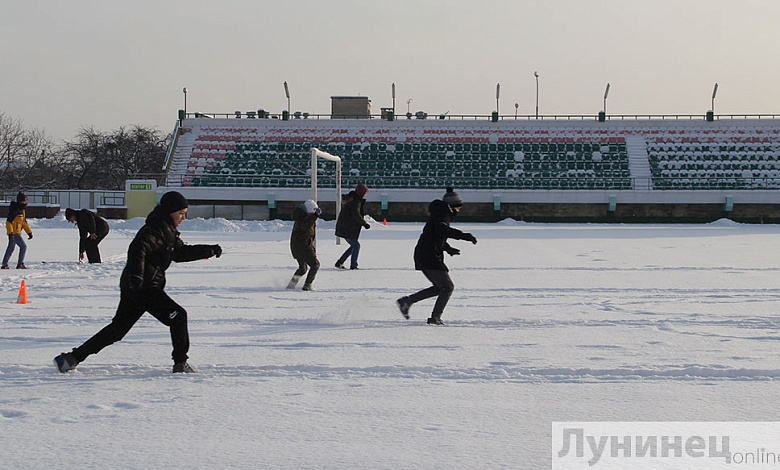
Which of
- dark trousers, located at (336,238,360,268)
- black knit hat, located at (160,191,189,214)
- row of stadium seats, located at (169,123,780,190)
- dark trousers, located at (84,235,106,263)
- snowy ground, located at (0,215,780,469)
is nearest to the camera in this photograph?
snowy ground, located at (0,215,780,469)

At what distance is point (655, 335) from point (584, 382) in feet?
8.29

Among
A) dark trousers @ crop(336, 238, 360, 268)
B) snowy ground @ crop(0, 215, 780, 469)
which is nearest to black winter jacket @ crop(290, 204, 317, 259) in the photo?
snowy ground @ crop(0, 215, 780, 469)

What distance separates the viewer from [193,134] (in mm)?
55469

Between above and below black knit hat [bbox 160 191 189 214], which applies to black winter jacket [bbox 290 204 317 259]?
below

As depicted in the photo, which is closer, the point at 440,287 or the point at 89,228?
the point at 440,287

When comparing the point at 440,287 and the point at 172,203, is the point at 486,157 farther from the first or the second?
the point at 172,203

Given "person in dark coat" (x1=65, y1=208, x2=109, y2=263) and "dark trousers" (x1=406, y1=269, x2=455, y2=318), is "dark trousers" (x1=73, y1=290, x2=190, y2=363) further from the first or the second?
"person in dark coat" (x1=65, y1=208, x2=109, y2=263)

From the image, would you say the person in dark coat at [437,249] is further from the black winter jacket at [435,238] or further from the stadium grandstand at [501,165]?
the stadium grandstand at [501,165]

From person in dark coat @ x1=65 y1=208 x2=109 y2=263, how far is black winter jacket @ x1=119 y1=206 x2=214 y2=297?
1019cm

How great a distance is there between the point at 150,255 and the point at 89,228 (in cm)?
1058

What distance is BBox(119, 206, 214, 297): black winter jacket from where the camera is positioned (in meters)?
6.01

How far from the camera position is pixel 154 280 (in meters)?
6.18

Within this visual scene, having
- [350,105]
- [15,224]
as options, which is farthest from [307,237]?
[350,105]

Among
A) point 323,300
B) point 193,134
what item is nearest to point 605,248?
point 323,300
